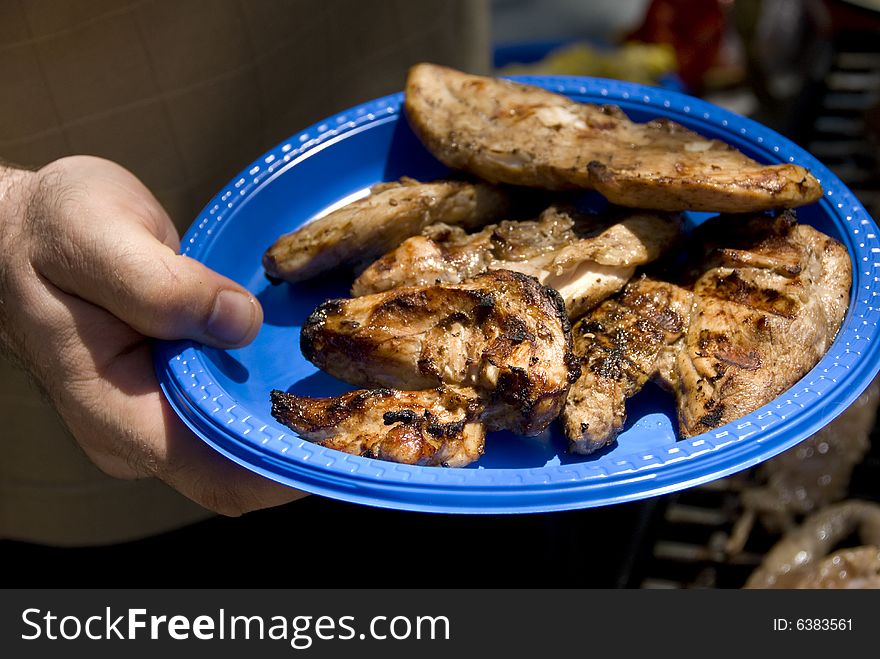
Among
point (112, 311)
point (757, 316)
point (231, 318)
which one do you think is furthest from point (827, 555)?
point (112, 311)

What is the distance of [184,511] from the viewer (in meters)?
3.50

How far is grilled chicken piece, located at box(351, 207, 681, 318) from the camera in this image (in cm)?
246

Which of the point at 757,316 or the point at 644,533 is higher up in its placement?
the point at 757,316

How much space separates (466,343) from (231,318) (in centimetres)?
69

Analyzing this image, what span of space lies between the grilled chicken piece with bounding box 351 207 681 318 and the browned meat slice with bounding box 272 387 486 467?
45cm

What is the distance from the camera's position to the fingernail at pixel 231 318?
2332 mm

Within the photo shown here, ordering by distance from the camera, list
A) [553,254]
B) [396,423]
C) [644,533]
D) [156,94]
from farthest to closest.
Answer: [644,533], [156,94], [553,254], [396,423]

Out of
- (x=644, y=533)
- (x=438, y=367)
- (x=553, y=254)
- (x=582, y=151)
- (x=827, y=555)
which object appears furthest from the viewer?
(x=644, y=533)

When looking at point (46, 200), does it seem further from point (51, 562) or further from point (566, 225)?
point (51, 562)

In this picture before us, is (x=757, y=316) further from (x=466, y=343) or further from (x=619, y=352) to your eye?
(x=466, y=343)

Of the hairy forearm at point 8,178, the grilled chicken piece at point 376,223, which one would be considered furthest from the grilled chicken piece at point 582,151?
the hairy forearm at point 8,178

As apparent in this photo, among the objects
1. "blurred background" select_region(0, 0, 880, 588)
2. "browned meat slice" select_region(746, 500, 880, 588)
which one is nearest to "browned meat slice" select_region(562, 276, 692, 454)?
"blurred background" select_region(0, 0, 880, 588)

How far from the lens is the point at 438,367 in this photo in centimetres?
224
